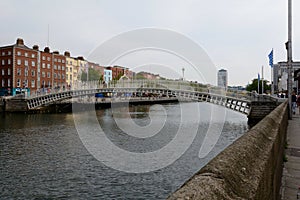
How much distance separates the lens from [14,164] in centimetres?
1182

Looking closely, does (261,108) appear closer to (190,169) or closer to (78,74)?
(190,169)

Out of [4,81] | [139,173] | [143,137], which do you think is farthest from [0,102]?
[139,173]

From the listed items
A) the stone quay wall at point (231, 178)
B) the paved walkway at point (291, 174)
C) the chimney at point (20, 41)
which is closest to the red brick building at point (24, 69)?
the chimney at point (20, 41)

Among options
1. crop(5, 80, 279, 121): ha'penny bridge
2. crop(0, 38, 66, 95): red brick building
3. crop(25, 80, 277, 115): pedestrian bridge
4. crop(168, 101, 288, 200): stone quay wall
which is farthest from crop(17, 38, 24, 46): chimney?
crop(168, 101, 288, 200): stone quay wall

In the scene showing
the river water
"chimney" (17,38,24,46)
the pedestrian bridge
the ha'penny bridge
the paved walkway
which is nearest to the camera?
the paved walkway

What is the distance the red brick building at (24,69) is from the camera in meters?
57.2

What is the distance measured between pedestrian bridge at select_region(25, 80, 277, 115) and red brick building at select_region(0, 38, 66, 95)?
1197 centimetres

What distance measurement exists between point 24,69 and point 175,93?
116 ft

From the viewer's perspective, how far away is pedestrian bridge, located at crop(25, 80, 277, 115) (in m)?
31.5

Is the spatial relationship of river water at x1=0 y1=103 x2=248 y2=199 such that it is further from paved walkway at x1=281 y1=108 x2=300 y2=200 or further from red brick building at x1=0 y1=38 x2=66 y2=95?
red brick building at x1=0 y1=38 x2=66 y2=95

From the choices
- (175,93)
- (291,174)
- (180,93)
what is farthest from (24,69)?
(291,174)

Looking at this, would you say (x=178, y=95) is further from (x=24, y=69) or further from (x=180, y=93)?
(x=24, y=69)

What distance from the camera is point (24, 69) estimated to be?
5931cm

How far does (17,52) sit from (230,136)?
162 ft
